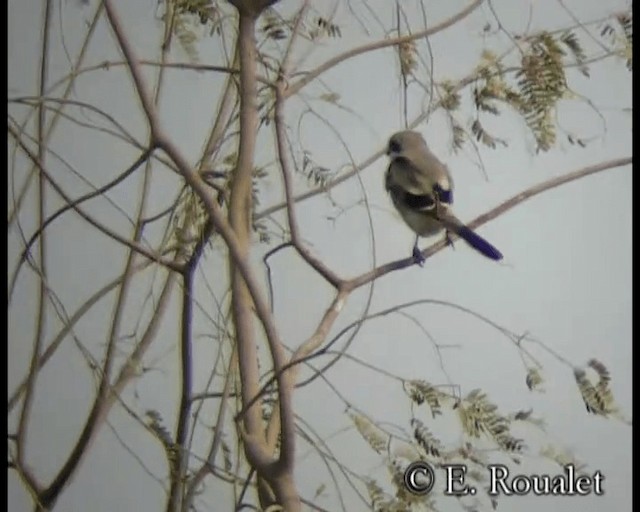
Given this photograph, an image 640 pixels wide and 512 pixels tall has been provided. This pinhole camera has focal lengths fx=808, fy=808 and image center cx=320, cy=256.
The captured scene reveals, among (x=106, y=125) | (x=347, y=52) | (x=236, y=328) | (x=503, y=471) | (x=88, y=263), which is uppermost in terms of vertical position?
(x=347, y=52)

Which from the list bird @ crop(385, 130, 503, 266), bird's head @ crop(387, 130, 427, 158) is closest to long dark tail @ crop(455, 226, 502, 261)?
bird @ crop(385, 130, 503, 266)

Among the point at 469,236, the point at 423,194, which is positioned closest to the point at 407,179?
the point at 423,194

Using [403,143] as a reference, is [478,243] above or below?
below

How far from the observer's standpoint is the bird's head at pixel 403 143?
4.85ft

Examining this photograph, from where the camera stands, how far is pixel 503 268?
4.83ft

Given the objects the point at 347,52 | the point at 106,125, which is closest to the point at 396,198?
the point at 347,52

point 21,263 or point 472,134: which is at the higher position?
point 472,134

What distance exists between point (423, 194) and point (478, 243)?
0.13 metres

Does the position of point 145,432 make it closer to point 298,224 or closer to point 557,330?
point 298,224

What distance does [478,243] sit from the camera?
147cm

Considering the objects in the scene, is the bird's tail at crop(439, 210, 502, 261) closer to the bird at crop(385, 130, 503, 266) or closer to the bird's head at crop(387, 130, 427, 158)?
the bird at crop(385, 130, 503, 266)

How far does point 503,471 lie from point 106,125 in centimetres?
96

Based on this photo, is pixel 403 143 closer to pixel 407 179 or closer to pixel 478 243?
pixel 407 179

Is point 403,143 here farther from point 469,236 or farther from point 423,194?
point 469,236
